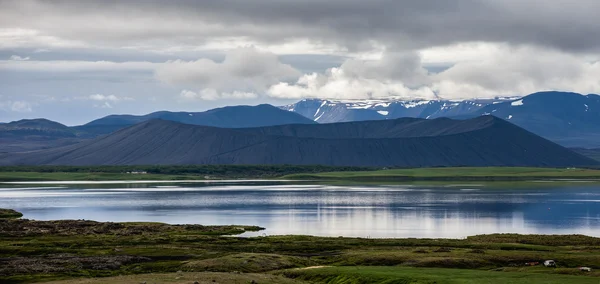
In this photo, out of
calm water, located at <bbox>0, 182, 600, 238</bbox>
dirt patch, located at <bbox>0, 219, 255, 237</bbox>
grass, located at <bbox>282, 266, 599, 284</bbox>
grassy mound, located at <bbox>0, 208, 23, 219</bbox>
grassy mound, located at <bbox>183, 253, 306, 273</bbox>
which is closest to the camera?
grass, located at <bbox>282, 266, 599, 284</bbox>

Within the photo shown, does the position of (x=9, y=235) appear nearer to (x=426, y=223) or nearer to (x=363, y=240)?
(x=363, y=240)

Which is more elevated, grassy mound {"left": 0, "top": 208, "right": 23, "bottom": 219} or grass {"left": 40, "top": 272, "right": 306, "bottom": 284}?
grassy mound {"left": 0, "top": 208, "right": 23, "bottom": 219}

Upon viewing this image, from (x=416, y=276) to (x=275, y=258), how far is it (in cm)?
1697

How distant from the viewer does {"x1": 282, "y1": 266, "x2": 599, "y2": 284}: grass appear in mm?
47438

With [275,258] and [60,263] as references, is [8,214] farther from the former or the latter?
[275,258]

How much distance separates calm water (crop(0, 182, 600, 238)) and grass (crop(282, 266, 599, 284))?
4287cm

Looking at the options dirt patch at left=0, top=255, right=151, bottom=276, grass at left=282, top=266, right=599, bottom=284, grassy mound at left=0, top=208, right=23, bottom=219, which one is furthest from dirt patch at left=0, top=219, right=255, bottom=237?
grass at left=282, top=266, right=599, bottom=284

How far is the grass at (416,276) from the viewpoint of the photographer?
4744cm

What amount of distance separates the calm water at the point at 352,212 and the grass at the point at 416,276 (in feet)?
141

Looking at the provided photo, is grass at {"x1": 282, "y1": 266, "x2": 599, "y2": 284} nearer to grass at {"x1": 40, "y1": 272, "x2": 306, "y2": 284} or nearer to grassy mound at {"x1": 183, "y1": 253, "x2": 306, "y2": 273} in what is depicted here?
grass at {"x1": 40, "y1": 272, "x2": 306, "y2": 284}

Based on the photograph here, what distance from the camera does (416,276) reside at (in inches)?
1986

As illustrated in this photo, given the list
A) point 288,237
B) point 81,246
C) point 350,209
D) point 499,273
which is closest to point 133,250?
point 81,246

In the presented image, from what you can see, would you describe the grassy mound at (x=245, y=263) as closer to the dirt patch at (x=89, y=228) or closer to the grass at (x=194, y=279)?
the grass at (x=194, y=279)

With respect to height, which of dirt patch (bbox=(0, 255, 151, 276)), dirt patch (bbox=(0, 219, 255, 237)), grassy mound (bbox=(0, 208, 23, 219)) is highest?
grassy mound (bbox=(0, 208, 23, 219))
